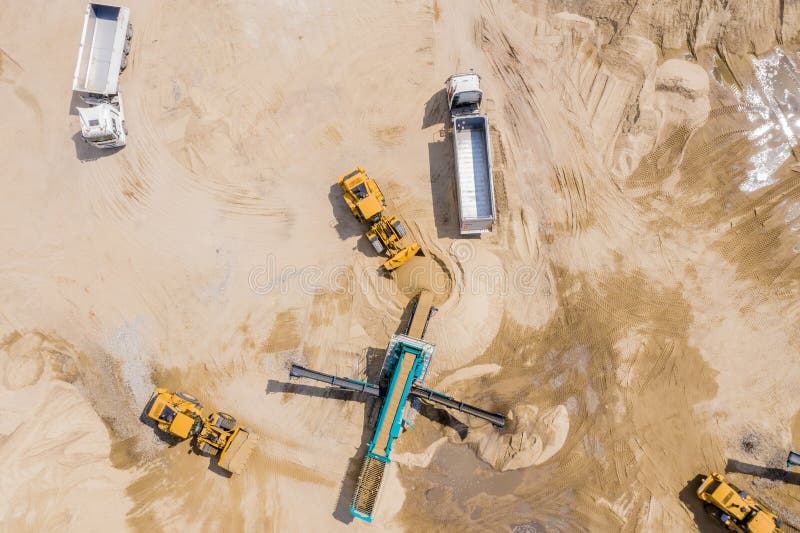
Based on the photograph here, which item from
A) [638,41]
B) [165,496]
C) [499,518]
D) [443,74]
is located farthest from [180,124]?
[499,518]

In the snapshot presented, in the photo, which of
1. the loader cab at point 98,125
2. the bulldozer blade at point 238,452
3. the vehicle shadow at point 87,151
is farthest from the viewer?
the vehicle shadow at point 87,151

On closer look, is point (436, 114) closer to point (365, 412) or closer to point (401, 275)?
point (401, 275)

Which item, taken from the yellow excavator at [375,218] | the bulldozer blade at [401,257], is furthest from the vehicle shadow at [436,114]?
the bulldozer blade at [401,257]

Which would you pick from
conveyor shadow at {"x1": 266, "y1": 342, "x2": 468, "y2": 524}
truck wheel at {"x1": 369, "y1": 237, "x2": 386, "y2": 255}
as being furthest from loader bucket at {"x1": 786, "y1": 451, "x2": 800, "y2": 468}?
truck wheel at {"x1": 369, "y1": 237, "x2": 386, "y2": 255}

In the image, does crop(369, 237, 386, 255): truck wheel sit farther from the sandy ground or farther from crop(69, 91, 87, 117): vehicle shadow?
crop(69, 91, 87, 117): vehicle shadow

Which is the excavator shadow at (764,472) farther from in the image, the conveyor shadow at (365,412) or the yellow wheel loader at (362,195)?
the yellow wheel loader at (362,195)

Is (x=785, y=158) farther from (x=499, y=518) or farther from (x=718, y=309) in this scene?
(x=499, y=518)

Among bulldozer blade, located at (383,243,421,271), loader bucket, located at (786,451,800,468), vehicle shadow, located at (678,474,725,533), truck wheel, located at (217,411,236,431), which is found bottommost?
vehicle shadow, located at (678,474,725,533)
